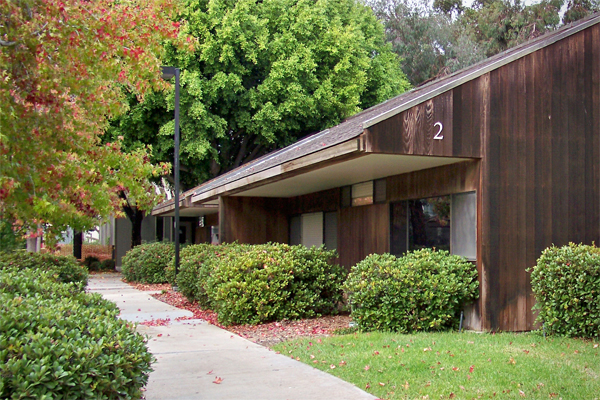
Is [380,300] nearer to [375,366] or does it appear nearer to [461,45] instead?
[375,366]

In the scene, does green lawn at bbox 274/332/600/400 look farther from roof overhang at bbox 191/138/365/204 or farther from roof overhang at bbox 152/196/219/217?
roof overhang at bbox 152/196/219/217

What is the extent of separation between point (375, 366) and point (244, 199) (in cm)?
1132

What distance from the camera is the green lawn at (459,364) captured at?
6293 millimetres

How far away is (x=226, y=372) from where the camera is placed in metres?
7.62

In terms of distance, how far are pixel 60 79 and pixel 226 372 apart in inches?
173

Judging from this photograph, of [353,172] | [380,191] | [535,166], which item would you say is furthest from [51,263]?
[535,166]

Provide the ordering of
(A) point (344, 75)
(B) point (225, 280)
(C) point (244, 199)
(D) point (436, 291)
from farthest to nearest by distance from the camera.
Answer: (A) point (344, 75) → (C) point (244, 199) → (B) point (225, 280) → (D) point (436, 291)

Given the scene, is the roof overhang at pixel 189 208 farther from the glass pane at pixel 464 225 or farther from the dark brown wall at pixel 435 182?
the glass pane at pixel 464 225

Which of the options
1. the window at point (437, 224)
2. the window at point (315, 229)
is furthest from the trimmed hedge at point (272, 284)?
the window at point (315, 229)

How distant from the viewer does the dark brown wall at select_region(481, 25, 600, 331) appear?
33.3 feet

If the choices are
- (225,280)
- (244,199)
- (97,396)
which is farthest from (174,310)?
(97,396)

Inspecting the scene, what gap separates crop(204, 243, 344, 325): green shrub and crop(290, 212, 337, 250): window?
3338mm

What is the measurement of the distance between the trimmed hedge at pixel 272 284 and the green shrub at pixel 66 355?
614cm

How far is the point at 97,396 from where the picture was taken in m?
4.26
